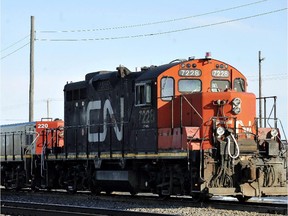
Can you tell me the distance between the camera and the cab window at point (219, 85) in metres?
17.5

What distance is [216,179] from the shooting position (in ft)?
50.9

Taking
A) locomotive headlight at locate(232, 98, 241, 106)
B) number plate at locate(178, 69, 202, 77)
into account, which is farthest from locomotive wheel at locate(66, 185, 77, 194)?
locomotive headlight at locate(232, 98, 241, 106)

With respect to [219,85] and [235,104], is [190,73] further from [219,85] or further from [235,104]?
[235,104]

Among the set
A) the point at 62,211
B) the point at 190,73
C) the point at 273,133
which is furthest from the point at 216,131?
the point at 62,211

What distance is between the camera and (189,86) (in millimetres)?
17328

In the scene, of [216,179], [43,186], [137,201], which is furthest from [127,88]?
[43,186]

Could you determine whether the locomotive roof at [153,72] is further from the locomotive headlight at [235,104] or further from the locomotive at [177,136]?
the locomotive headlight at [235,104]

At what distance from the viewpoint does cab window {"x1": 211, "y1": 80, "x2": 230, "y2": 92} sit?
57.5 ft

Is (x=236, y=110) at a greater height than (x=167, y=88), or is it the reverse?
(x=167, y=88)

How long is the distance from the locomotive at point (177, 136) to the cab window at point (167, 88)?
0.03 m

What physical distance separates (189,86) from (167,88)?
64 centimetres

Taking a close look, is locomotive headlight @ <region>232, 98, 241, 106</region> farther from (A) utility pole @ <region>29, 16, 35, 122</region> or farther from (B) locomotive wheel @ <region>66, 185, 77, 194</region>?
(A) utility pole @ <region>29, 16, 35, 122</region>

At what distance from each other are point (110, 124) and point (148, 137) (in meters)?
2.20

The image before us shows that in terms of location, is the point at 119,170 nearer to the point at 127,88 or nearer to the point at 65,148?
the point at 127,88
